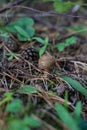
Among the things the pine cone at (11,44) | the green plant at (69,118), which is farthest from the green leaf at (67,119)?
the pine cone at (11,44)

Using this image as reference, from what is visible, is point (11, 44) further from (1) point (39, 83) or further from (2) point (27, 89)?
(2) point (27, 89)

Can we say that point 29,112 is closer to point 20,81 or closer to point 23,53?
point 20,81

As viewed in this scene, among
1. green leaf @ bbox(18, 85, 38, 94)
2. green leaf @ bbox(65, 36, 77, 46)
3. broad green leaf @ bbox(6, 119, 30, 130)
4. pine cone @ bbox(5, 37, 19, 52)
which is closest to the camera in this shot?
broad green leaf @ bbox(6, 119, 30, 130)

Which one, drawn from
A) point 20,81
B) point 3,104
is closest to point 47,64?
point 20,81

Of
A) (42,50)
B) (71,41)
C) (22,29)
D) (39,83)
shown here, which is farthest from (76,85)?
(22,29)

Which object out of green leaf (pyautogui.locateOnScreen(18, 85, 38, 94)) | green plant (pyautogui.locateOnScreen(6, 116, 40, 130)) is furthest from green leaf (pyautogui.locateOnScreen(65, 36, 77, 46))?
green plant (pyautogui.locateOnScreen(6, 116, 40, 130))

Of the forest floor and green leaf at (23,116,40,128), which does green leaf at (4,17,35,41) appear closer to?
the forest floor
